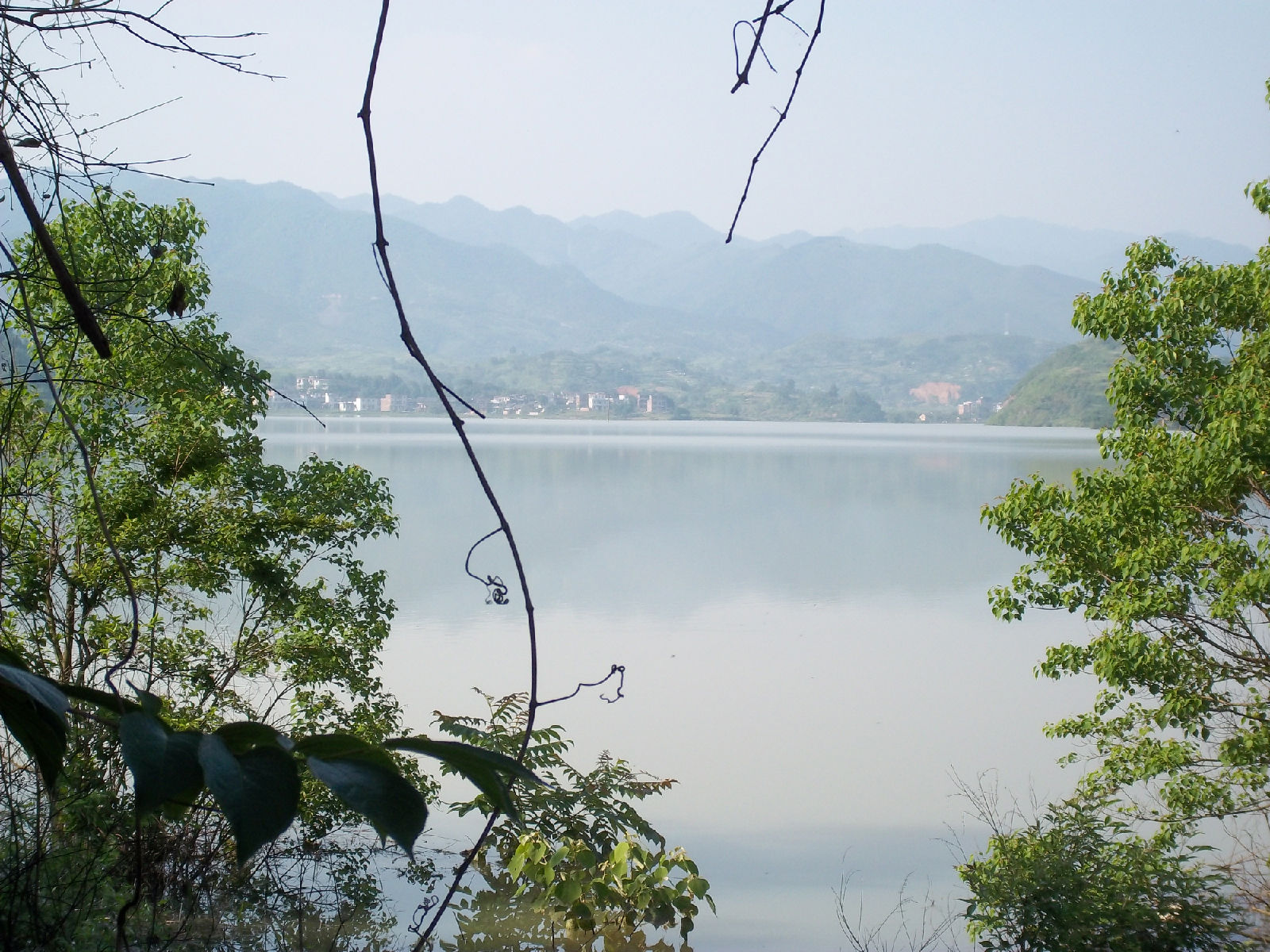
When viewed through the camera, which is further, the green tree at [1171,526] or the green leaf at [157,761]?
the green tree at [1171,526]

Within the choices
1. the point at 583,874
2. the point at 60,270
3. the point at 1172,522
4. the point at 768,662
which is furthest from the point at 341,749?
the point at 768,662

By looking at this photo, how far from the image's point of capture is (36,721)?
387 millimetres

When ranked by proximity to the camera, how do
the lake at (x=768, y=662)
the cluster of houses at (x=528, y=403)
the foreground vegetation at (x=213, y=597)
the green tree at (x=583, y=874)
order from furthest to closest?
1. the cluster of houses at (x=528, y=403)
2. the lake at (x=768, y=662)
3. the green tree at (x=583, y=874)
4. the foreground vegetation at (x=213, y=597)

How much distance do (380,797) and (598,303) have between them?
158 metres

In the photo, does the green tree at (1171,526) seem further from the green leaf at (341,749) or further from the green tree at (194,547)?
the green leaf at (341,749)

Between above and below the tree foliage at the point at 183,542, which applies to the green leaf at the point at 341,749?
above

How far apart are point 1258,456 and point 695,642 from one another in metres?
11.2

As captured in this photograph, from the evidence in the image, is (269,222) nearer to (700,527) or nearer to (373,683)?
(700,527)

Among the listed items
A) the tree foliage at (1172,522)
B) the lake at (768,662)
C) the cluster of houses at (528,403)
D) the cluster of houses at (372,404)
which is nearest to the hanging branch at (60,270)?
the tree foliage at (1172,522)

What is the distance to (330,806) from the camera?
560 centimetres

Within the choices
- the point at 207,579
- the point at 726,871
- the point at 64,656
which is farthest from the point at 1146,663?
the point at 64,656

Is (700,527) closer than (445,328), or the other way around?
(700,527)

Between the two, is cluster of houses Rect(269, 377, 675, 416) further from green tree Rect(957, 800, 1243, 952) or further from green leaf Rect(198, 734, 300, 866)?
green leaf Rect(198, 734, 300, 866)

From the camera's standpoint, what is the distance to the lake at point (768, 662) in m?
10.2
